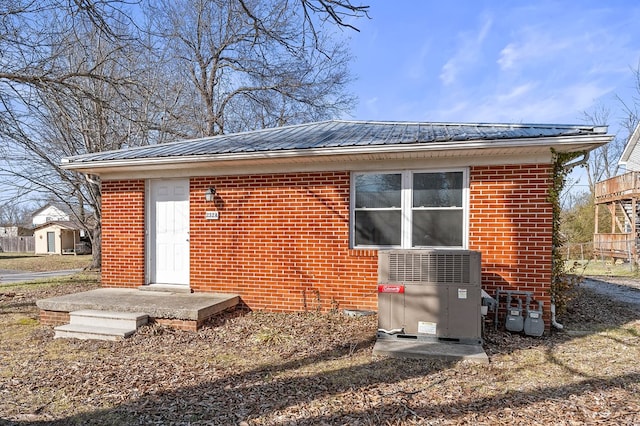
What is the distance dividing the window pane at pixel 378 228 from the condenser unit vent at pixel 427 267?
51.6 inches

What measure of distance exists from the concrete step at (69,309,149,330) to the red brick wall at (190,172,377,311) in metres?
1.52

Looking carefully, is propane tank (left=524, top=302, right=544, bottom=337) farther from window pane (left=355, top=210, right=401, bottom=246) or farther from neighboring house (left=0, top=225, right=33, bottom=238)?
neighboring house (left=0, top=225, right=33, bottom=238)

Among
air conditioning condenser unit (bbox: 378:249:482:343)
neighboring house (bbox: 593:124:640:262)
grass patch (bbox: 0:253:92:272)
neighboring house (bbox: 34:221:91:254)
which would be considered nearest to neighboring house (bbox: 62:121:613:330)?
air conditioning condenser unit (bbox: 378:249:482:343)

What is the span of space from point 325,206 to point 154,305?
319 cm

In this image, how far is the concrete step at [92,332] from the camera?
5.68 m

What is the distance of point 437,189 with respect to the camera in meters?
6.30

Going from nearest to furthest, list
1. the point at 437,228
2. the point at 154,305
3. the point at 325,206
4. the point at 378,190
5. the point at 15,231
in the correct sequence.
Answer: the point at 154,305, the point at 437,228, the point at 378,190, the point at 325,206, the point at 15,231

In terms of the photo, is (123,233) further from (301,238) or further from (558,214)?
(558,214)

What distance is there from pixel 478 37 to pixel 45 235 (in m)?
40.2

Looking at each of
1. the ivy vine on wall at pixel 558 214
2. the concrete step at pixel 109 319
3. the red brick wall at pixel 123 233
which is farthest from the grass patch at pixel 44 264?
the ivy vine on wall at pixel 558 214

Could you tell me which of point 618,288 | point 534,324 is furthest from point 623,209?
point 534,324

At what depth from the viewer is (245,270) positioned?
23.6ft

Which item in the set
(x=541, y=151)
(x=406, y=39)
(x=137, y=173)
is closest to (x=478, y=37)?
(x=406, y=39)

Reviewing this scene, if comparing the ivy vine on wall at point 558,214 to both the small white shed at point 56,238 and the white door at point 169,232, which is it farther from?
the small white shed at point 56,238
